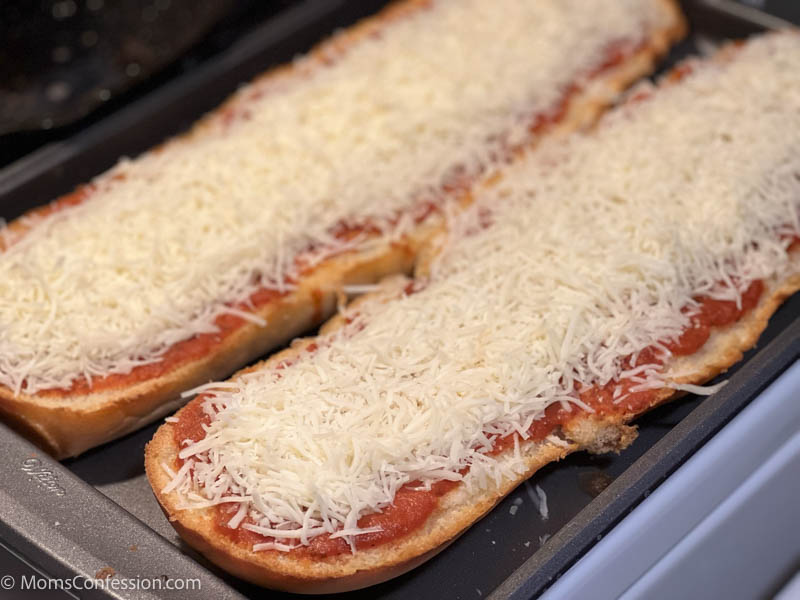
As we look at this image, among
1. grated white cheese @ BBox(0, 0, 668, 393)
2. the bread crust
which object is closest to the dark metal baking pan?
the bread crust

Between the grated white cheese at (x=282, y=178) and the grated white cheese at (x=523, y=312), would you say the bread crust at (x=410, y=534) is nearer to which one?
the grated white cheese at (x=523, y=312)

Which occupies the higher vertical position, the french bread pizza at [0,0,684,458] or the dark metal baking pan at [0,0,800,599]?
the french bread pizza at [0,0,684,458]

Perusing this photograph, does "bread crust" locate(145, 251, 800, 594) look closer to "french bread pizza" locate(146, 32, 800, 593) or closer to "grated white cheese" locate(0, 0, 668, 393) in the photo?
"french bread pizza" locate(146, 32, 800, 593)

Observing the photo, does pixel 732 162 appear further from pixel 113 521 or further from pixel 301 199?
pixel 113 521

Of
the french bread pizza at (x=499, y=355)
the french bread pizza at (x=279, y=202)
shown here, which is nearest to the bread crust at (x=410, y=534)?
the french bread pizza at (x=499, y=355)

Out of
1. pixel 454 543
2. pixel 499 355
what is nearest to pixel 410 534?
pixel 454 543

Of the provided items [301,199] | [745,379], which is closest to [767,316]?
[745,379]

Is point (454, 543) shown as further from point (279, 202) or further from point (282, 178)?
point (282, 178)
